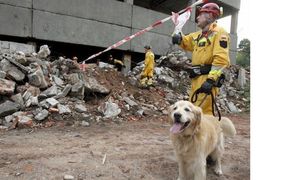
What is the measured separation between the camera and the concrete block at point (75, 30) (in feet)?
32.2

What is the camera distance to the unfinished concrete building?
368 inches

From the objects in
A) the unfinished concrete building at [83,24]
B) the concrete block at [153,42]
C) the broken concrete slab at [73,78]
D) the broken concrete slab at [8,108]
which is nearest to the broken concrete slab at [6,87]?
the broken concrete slab at [8,108]

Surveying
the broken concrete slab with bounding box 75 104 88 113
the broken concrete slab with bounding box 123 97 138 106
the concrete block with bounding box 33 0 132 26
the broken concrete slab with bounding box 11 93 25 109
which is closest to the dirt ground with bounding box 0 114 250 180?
the broken concrete slab with bounding box 75 104 88 113

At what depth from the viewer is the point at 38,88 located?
7.07 metres

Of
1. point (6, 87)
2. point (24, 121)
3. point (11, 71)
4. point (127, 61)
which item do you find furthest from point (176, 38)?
point (127, 61)

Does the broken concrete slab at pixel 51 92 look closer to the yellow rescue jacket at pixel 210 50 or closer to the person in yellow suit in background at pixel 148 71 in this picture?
the person in yellow suit in background at pixel 148 71

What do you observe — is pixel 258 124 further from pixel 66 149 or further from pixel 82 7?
pixel 82 7

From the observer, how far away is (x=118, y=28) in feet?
38.7

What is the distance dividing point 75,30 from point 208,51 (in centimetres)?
815

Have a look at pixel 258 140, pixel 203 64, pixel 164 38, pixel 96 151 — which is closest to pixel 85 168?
pixel 96 151

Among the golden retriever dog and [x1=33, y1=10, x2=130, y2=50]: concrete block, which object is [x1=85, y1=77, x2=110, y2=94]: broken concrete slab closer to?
[x1=33, y1=10, x2=130, y2=50]: concrete block

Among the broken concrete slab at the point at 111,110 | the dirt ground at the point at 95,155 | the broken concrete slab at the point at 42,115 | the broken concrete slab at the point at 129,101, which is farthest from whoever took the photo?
the broken concrete slab at the point at 129,101

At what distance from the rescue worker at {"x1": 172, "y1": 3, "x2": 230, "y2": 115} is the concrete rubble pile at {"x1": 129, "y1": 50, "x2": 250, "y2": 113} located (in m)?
6.22

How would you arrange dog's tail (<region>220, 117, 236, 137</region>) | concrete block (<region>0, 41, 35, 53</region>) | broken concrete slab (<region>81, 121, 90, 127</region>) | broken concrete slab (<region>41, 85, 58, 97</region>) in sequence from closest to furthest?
1. dog's tail (<region>220, 117, 236, 137</region>)
2. broken concrete slab (<region>81, 121, 90, 127</region>)
3. broken concrete slab (<region>41, 85, 58, 97</region>)
4. concrete block (<region>0, 41, 35, 53</region>)
